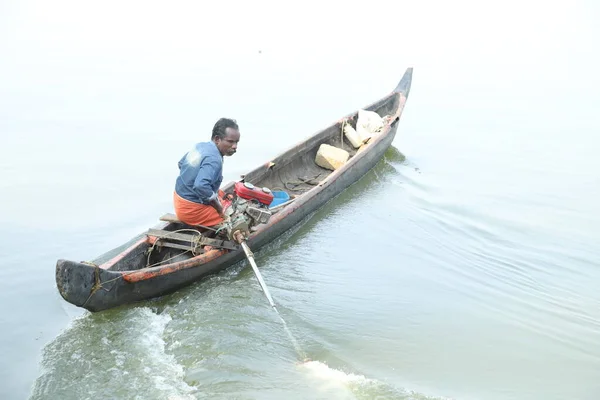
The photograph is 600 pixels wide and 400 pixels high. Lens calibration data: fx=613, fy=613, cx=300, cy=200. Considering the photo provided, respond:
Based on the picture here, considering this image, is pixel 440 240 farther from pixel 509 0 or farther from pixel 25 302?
pixel 509 0

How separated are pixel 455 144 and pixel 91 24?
41.6 feet

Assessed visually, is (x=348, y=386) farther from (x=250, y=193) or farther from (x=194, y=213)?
(x=250, y=193)

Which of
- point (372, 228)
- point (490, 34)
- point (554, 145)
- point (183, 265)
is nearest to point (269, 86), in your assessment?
point (554, 145)

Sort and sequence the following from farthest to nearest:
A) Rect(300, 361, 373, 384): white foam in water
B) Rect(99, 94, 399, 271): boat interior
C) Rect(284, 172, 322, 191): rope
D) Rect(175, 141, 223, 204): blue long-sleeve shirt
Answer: Rect(284, 172, 322, 191): rope
Rect(99, 94, 399, 271): boat interior
Rect(175, 141, 223, 204): blue long-sleeve shirt
Rect(300, 361, 373, 384): white foam in water

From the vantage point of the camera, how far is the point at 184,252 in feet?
18.6

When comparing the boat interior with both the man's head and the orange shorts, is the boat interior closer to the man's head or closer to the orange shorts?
the orange shorts

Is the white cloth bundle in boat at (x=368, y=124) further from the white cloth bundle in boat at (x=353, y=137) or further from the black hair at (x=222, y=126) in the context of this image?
the black hair at (x=222, y=126)

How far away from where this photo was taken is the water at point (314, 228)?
187 inches

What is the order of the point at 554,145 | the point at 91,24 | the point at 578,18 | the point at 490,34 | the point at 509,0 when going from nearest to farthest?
the point at 554,145
the point at 91,24
the point at 490,34
the point at 578,18
the point at 509,0

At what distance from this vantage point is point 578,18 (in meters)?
24.4

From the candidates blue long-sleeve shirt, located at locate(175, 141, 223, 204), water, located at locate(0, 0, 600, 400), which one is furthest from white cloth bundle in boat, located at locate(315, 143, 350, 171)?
blue long-sleeve shirt, located at locate(175, 141, 223, 204)

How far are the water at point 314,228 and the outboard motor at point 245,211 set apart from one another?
63cm

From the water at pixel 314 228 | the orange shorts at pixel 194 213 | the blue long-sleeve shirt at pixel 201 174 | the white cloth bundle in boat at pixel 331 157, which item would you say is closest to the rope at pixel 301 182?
the water at pixel 314 228

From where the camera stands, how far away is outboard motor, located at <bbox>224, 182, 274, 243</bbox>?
5418 millimetres
